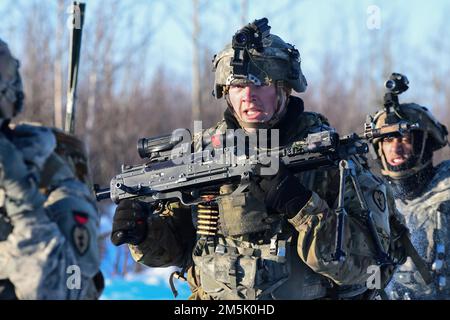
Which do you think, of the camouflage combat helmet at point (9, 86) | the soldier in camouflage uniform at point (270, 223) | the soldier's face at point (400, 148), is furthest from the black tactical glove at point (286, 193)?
the soldier's face at point (400, 148)

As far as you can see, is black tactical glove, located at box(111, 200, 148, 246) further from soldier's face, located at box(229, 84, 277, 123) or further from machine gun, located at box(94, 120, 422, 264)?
soldier's face, located at box(229, 84, 277, 123)

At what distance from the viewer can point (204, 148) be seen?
5297 mm

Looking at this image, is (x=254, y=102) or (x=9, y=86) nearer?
(x=9, y=86)

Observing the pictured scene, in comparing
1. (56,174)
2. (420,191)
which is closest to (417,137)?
(420,191)

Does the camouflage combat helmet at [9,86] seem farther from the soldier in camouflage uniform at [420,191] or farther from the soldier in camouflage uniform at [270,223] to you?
the soldier in camouflage uniform at [420,191]

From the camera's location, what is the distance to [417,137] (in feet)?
22.9

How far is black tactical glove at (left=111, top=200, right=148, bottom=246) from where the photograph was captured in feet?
16.9

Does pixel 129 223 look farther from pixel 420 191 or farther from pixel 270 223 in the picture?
pixel 420 191

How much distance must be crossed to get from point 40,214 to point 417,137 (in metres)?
4.05

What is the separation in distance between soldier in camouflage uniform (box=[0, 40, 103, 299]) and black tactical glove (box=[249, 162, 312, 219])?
44.3 inches

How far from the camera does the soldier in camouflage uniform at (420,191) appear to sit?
21.4 feet

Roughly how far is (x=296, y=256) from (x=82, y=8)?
2.13m

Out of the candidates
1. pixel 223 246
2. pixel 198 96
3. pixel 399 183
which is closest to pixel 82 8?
pixel 223 246

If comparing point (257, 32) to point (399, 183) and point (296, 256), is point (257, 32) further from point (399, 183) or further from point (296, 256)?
point (399, 183)
